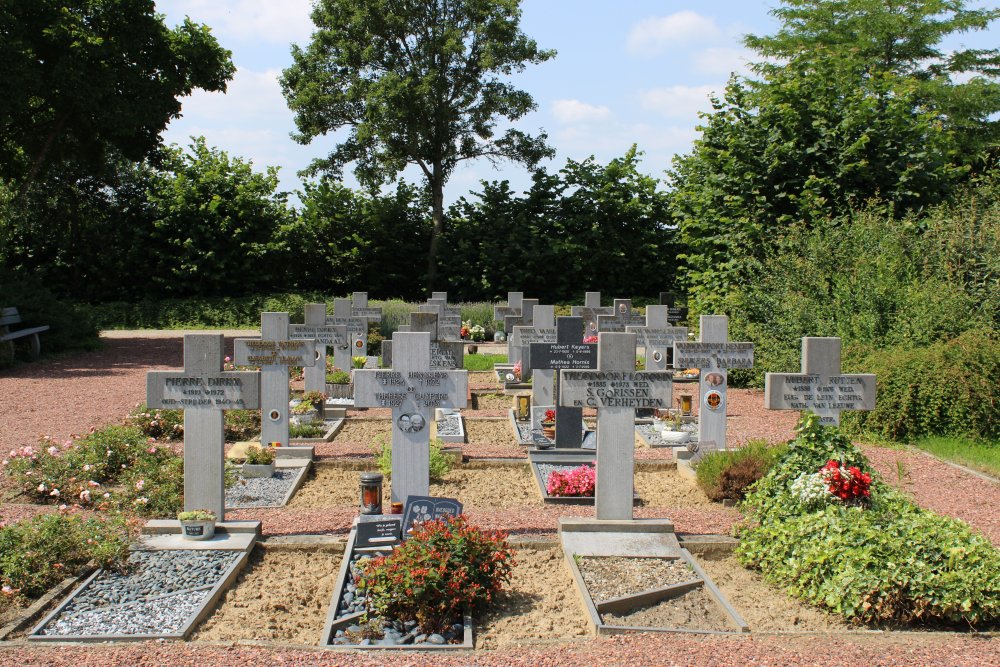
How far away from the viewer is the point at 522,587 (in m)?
6.39

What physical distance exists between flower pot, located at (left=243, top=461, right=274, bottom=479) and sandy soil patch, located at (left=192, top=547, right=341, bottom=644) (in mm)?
2765

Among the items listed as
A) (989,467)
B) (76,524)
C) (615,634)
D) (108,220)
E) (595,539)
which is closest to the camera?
(615,634)

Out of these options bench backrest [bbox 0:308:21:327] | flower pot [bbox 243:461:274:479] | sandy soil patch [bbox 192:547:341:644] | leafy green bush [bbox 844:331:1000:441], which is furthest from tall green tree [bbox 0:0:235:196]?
leafy green bush [bbox 844:331:1000:441]

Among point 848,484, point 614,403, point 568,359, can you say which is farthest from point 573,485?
point 848,484

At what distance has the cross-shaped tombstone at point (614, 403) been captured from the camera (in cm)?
746

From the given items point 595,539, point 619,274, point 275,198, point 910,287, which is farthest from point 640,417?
point 275,198

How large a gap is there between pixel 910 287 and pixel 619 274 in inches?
780

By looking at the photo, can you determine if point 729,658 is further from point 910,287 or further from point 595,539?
point 910,287

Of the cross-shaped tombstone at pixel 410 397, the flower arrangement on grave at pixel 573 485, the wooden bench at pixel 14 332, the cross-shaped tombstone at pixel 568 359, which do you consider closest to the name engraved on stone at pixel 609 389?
the cross-shaped tombstone at pixel 410 397

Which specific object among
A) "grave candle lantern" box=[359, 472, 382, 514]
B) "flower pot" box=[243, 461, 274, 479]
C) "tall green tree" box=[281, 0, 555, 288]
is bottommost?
"flower pot" box=[243, 461, 274, 479]

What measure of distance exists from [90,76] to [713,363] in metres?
16.9

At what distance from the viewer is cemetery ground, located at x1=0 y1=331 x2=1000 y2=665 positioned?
5.18 meters

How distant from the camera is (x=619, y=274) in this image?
3419 cm

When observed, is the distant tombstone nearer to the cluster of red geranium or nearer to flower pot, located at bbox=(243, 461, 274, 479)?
the cluster of red geranium
